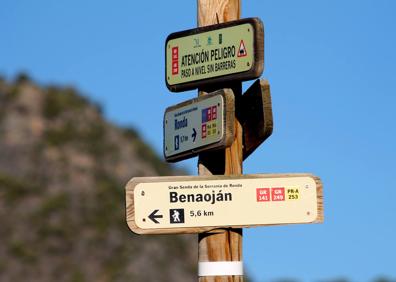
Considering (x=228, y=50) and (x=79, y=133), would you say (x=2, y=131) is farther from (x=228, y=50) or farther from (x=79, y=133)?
(x=228, y=50)

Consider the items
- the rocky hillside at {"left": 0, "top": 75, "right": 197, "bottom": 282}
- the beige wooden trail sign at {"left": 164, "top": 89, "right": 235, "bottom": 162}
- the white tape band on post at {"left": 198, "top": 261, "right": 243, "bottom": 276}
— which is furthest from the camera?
the rocky hillside at {"left": 0, "top": 75, "right": 197, "bottom": 282}

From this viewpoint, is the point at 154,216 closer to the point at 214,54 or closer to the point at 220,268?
the point at 220,268

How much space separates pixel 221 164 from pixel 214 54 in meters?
0.58

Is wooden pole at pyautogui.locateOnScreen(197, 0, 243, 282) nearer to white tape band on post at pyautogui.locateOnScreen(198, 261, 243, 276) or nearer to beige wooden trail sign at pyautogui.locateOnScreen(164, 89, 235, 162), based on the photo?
white tape band on post at pyautogui.locateOnScreen(198, 261, 243, 276)

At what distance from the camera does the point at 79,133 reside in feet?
175

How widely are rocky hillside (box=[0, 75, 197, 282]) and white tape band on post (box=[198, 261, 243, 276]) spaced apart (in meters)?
38.7

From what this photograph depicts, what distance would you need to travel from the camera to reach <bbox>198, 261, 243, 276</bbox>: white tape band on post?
636 centimetres

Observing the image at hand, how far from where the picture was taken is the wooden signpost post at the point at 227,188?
6340 millimetres

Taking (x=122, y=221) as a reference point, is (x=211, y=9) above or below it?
below

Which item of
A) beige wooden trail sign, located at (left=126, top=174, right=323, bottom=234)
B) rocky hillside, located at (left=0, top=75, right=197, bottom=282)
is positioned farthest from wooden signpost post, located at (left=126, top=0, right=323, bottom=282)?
rocky hillside, located at (left=0, top=75, right=197, bottom=282)

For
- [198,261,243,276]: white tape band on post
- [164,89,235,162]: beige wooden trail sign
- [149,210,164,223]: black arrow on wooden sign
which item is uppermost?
[164,89,235,162]: beige wooden trail sign

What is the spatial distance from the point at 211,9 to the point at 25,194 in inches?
1706

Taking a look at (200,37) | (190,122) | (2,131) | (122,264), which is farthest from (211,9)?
(2,131)

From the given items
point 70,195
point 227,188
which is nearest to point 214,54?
point 227,188
